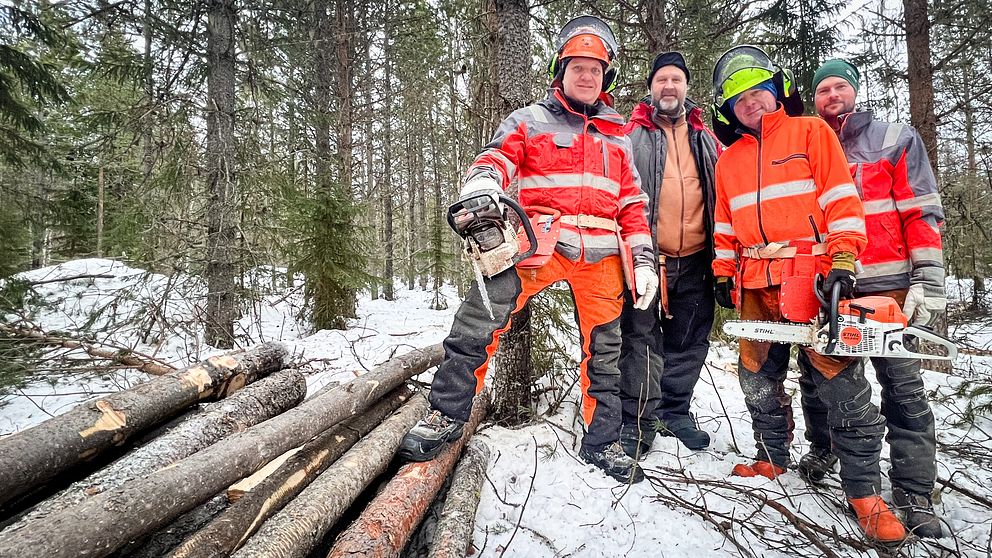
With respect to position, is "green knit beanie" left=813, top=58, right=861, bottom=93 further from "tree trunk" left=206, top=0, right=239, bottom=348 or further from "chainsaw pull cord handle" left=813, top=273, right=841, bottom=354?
"tree trunk" left=206, top=0, right=239, bottom=348

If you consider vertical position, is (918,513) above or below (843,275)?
below

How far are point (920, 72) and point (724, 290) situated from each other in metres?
4.81

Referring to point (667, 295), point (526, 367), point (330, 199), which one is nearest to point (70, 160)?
point (330, 199)

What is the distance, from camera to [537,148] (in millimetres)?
2736

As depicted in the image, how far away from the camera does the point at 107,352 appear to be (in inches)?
171

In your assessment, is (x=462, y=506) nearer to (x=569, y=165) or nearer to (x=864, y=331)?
(x=569, y=165)

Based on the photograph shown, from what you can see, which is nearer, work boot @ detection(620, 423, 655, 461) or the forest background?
work boot @ detection(620, 423, 655, 461)

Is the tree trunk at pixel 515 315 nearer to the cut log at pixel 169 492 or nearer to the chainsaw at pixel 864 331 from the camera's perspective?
the cut log at pixel 169 492

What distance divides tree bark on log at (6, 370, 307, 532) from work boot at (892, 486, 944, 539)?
3675 mm

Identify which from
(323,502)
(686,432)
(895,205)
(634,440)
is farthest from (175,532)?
(895,205)

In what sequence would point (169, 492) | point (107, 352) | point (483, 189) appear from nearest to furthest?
point (169, 492), point (483, 189), point (107, 352)

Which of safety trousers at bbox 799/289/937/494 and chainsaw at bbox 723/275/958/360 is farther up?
chainsaw at bbox 723/275/958/360

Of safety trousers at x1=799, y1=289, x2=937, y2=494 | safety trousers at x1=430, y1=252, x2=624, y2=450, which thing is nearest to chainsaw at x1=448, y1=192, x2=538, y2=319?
safety trousers at x1=430, y1=252, x2=624, y2=450

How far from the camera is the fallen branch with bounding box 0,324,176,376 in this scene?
4078 mm
